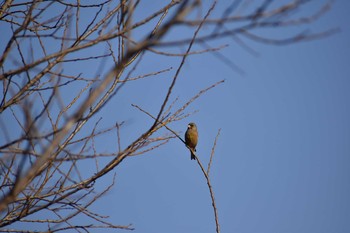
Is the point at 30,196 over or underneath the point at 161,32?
over

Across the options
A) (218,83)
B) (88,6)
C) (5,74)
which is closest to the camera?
→ (5,74)

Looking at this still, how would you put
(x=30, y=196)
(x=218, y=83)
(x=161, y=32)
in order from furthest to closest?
(x=218, y=83) → (x=30, y=196) → (x=161, y=32)

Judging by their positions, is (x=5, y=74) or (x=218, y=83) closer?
(x=5, y=74)

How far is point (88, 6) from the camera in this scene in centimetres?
265

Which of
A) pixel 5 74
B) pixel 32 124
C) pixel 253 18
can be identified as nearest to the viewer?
pixel 253 18

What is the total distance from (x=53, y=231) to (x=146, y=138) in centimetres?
78

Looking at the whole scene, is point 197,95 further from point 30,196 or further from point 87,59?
point 30,196

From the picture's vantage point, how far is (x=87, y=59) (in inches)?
83.8

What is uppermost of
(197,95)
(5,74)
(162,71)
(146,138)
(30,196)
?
(162,71)

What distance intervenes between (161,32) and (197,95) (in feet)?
4.64

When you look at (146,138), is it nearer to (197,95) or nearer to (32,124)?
(197,95)

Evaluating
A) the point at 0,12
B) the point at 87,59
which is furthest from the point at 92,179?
the point at 0,12

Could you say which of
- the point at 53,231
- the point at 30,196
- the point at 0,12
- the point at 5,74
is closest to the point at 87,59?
the point at 5,74

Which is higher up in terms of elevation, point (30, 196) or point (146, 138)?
point (146, 138)
